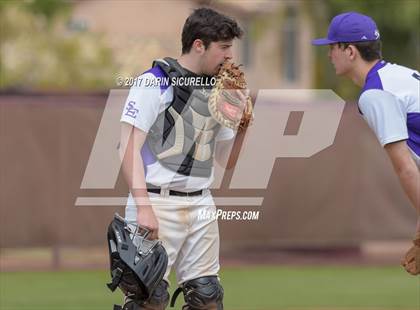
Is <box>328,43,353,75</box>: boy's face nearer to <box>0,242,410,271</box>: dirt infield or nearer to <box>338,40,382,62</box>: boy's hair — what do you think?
<box>338,40,382,62</box>: boy's hair

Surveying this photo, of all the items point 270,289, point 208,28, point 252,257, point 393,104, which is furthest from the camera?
point 252,257

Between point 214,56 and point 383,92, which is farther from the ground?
point 214,56

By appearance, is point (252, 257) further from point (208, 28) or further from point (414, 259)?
point (208, 28)

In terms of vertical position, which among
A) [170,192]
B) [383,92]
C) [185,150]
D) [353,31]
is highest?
[353,31]

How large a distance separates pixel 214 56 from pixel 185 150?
62cm

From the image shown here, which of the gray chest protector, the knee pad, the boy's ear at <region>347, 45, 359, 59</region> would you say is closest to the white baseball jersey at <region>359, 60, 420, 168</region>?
the boy's ear at <region>347, 45, 359, 59</region>

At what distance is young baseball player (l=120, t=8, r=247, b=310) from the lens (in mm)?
6406

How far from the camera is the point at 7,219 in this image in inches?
514

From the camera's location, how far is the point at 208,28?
642 cm

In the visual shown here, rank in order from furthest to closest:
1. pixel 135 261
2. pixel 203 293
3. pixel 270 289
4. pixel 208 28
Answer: pixel 270 289
pixel 203 293
pixel 208 28
pixel 135 261

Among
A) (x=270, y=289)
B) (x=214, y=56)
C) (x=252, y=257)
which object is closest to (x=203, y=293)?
(x=214, y=56)

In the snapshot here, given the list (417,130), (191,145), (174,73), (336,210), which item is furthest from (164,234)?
(336,210)

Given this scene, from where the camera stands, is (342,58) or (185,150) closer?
(342,58)

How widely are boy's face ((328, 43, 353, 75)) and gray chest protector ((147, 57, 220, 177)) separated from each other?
2.94 feet
